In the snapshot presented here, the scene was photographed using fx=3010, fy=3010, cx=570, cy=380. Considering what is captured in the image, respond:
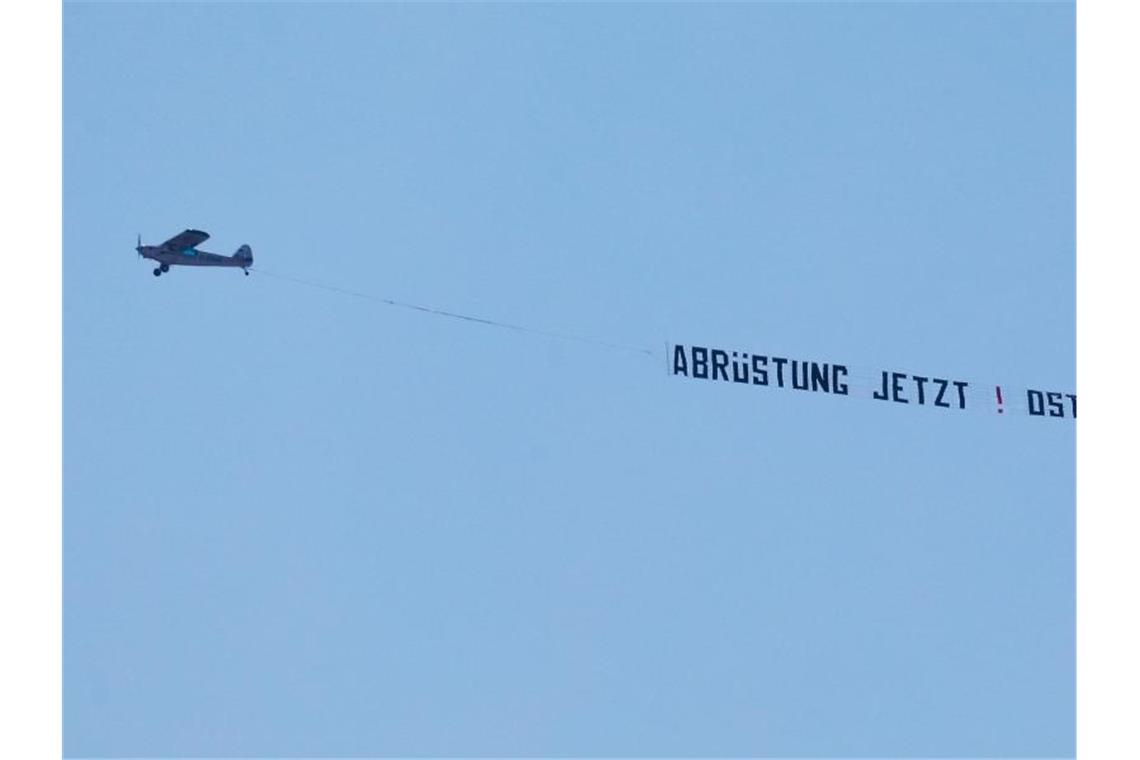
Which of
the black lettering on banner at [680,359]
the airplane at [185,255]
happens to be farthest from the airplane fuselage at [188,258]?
the black lettering on banner at [680,359]

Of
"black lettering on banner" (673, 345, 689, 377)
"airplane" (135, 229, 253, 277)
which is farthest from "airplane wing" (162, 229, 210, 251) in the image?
"black lettering on banner" (673, 345, 689, 377)

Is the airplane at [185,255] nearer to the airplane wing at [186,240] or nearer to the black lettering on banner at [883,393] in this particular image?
the airplane wing at [186,240]

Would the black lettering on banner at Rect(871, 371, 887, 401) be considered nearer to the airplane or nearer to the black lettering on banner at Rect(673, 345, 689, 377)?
the black lettering on banner at Rect(673, 345, 689, 377)

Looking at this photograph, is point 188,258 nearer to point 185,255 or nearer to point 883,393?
point 185,255

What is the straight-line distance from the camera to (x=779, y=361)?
211 feet

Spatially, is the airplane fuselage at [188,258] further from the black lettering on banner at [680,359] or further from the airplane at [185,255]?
the black lettering on banner at [680,359]

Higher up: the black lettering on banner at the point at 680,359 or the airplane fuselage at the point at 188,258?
the airplane fuselage at the point at 188,258

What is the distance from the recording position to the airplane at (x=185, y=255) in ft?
211

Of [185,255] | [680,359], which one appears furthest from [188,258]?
[680,359]

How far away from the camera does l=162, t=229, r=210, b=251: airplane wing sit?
2520 inches

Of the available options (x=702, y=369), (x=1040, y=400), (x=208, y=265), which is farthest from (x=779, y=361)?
(x=208, y=265)

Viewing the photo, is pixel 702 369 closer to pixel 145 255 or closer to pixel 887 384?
pixel 887 384

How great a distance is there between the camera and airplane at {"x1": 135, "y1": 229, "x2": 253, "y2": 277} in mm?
64312

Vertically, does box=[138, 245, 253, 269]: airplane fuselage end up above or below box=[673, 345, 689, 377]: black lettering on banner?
above
